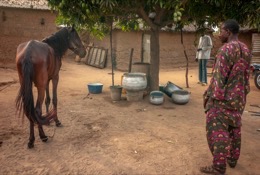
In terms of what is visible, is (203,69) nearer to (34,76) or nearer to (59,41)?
(59,41)

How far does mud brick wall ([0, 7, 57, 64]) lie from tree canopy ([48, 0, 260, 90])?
5617 mm

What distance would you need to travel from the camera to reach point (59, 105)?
661cm

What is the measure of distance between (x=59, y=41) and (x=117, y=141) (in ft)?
7.70

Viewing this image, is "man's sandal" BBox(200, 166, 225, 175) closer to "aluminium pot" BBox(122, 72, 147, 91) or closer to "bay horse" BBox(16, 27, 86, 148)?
"bay horse" BBox(16, 27, 86, 148)

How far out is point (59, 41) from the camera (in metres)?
5.20

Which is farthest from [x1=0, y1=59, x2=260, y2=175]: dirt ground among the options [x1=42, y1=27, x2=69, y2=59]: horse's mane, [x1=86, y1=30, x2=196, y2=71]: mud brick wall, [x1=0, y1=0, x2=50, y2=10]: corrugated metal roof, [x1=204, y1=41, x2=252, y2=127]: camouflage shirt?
[x1=86, y1=30, x2=196, y2=71]: mud brick wall

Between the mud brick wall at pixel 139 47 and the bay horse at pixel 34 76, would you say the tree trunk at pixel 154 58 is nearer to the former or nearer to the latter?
the bay horse at pixel 34 76

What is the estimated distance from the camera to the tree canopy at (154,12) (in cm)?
510

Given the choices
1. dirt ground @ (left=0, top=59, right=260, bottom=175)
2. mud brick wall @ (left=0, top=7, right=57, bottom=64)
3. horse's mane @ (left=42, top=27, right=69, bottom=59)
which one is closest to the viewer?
dirt ground @ (left=0, top=59, right=260, bottom=175)

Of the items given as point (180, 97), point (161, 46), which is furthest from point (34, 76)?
point (161, 46)

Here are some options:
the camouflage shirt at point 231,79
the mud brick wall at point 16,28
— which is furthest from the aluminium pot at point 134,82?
the mud brick wall at point 16,28

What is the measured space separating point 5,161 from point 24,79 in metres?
1.19

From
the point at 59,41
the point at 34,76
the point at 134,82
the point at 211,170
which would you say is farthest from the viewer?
the point at 134,82

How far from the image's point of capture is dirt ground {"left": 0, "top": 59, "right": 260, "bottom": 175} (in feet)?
11.6
